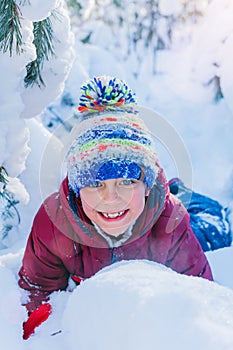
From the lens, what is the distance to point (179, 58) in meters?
4.98

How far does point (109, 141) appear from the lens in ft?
4.66

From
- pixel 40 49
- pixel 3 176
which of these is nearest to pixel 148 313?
pixel 3 176

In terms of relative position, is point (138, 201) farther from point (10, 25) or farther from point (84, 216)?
point (10, 25)

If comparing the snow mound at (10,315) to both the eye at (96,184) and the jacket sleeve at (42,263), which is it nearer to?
the jacket sleeve at (42,263)

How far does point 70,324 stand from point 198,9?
4070 millimetres

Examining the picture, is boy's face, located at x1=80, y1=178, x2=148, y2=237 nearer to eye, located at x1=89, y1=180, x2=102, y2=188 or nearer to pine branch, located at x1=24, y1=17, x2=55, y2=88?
eye, located at x1=89, y1=180, x2=102, y2=188

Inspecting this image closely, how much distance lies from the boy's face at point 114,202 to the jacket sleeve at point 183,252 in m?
0.22

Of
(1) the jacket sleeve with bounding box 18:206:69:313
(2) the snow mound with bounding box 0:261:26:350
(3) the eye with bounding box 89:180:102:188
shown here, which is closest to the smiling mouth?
(3) the eye with bounding box 89:180:102:188

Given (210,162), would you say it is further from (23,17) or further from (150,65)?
(23,17)

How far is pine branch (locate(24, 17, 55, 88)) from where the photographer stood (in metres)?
1.69

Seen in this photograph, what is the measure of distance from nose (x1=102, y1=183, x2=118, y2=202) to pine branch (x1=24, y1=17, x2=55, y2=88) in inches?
23.3

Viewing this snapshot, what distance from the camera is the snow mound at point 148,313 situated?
670 millimetres

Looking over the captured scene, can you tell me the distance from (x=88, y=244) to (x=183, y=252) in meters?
0.35

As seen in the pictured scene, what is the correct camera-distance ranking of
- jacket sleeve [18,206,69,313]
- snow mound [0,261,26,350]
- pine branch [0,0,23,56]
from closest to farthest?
snow mound [0,261,26,350], pine branch [0,0,23,56], jacket sleeve [18,206,69,313]
